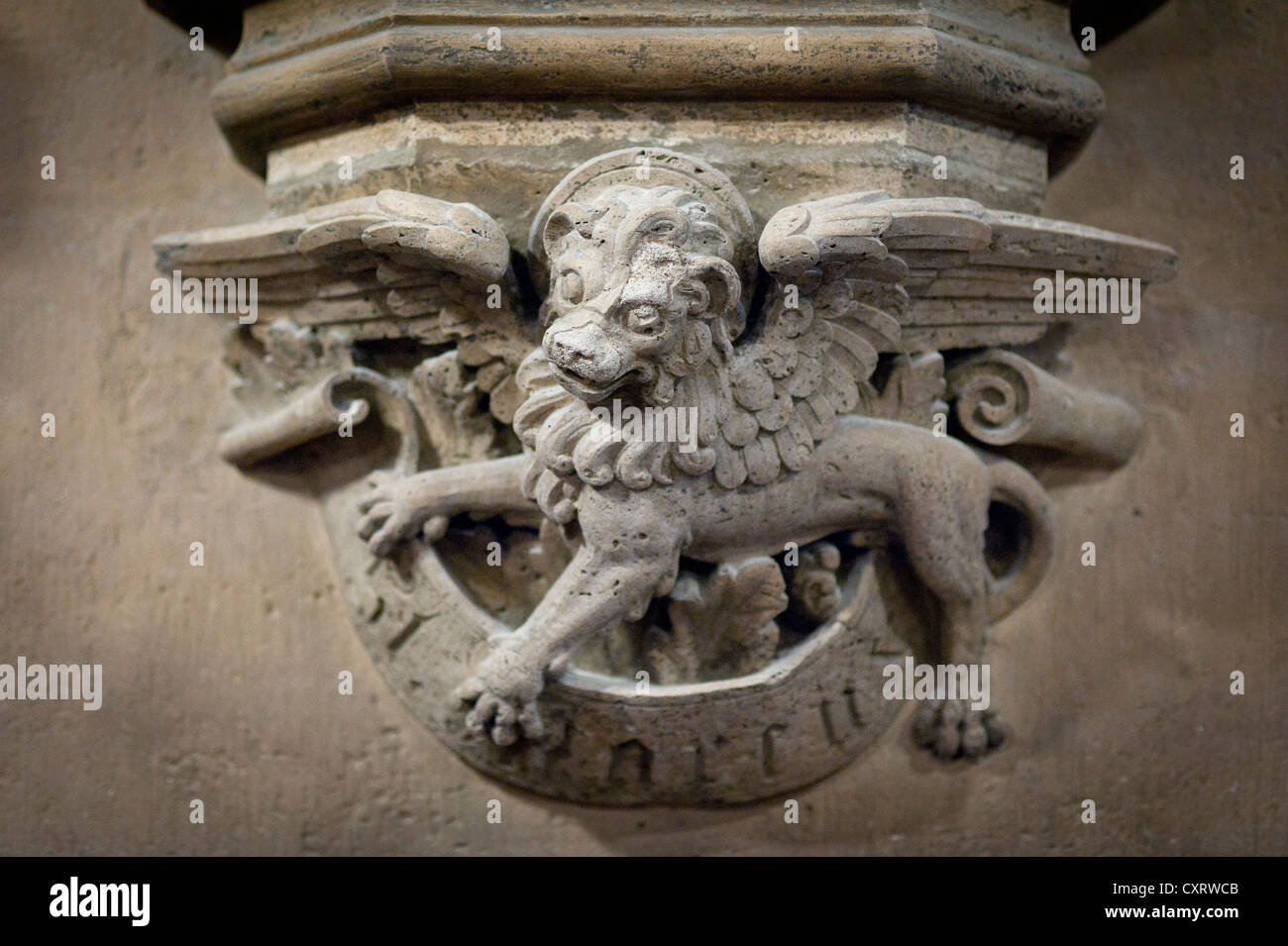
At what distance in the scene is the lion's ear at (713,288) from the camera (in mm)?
1617

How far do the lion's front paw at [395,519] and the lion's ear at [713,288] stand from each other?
531 mm

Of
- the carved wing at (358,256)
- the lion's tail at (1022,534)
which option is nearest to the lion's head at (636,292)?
the carved wing at (358,256)

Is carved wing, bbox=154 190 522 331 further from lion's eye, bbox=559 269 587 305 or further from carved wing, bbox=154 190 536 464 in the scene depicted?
lion's eye, bbox=559 269 587 305

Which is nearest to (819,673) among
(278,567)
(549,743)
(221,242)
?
(549,743)

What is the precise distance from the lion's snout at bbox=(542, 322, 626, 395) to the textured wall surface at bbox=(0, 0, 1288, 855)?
71cm

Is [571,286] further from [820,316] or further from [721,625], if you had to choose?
[721,625]

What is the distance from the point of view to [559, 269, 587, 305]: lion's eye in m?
1.63

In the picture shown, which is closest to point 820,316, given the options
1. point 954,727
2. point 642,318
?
point 642,318

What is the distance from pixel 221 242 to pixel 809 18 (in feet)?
2.96

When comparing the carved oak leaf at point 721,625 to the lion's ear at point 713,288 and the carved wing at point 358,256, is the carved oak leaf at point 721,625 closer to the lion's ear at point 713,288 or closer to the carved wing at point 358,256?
the lion's ear at point 713,288

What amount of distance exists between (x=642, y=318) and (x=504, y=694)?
1.90 feet

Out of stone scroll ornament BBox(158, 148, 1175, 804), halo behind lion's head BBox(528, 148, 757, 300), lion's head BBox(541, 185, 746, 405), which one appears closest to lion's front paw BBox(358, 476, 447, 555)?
stone scroll ornament BBox(158, 148, 1175, 804)

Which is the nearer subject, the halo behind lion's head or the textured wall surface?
the halo behind lion's head

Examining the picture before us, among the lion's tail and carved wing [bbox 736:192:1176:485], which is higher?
carved wing [bbox 736:192:1176:485]
